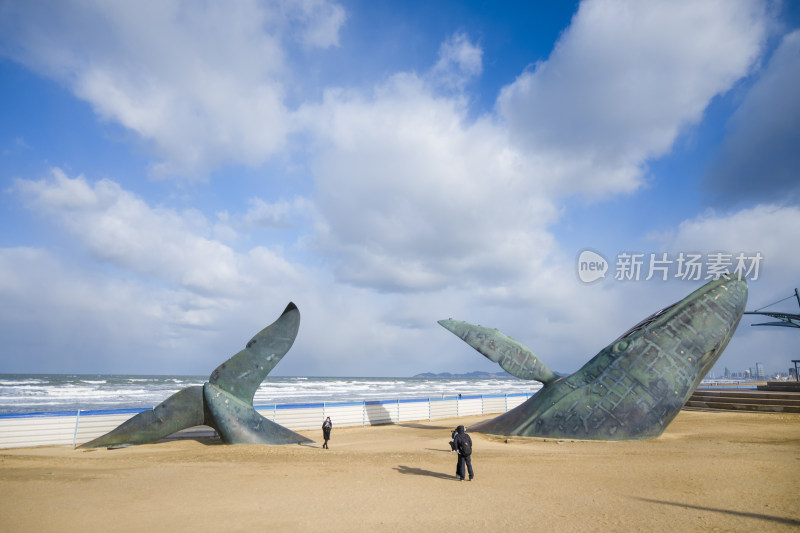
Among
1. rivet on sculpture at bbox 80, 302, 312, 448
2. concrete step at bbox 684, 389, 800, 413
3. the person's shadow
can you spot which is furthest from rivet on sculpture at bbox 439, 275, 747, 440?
concrete step at bbox 684, 389, 800, 413

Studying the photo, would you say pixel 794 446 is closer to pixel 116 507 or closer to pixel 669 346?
pixel 669 346

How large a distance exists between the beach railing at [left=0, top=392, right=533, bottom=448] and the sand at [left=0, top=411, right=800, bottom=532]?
2.55ft

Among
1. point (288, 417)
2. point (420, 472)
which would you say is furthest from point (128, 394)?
point (420, 472)

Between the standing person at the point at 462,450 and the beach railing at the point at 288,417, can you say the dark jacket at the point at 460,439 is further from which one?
the beach railing at the point at 288,417

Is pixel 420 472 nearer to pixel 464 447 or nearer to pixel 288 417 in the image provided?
pixel 464 447

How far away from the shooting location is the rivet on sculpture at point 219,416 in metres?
14.2

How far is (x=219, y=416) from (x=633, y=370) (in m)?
12.7

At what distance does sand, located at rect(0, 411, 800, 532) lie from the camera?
21.3 feet

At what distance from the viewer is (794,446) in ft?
40.3

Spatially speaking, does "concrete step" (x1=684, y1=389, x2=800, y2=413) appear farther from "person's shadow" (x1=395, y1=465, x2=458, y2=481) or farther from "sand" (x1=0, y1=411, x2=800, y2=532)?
"person's shadow" (x1=395, y1=465, x2=458, y2=481)

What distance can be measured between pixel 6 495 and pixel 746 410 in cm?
2929

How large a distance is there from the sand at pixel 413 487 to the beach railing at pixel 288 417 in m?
0.78

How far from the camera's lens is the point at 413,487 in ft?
28.3

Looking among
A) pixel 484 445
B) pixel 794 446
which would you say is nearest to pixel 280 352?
pixel 484 445
